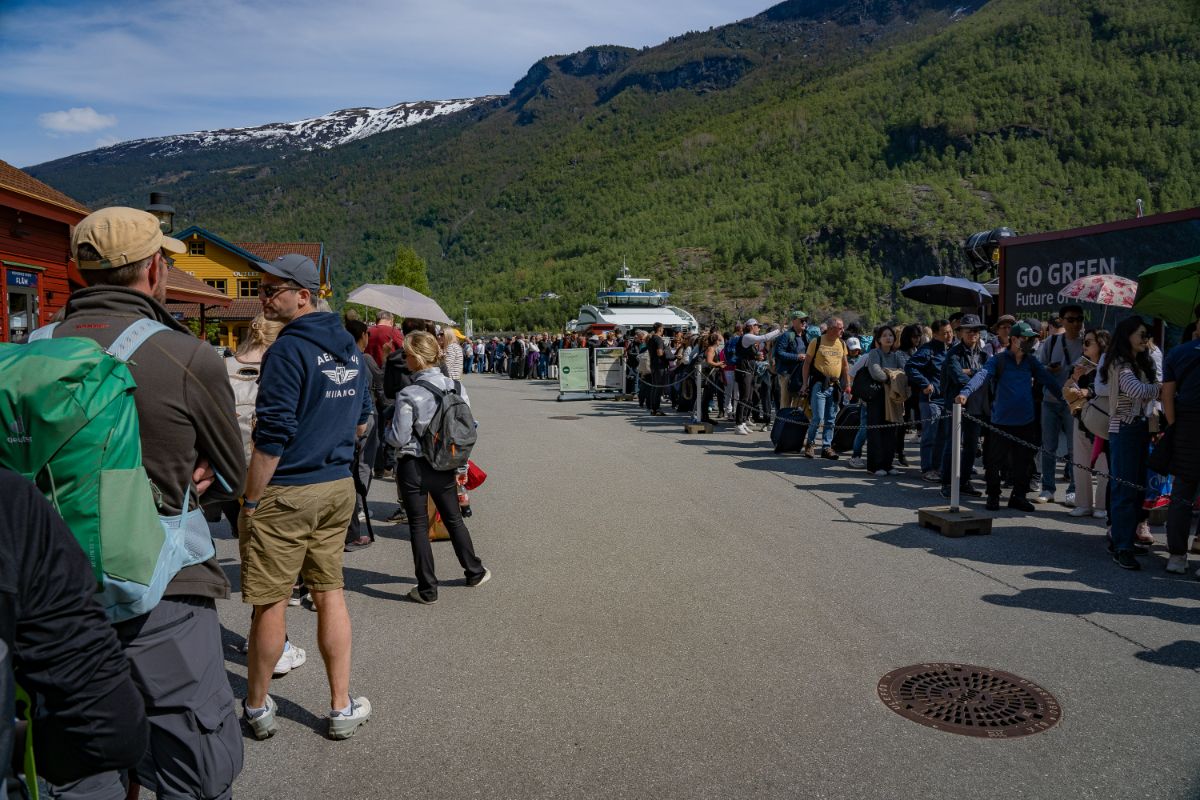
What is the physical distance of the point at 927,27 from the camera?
172m

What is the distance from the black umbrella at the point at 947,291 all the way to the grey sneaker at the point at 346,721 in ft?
39.9

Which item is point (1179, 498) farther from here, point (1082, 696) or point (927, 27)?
A: point (927, 27)

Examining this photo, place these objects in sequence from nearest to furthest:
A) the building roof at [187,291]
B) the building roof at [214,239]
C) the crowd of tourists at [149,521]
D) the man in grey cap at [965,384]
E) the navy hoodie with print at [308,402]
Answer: the crowd of tourists at [149,521] → the navy hoodie with print at [308,402] → the man in grey cap at [965,384] → the building roof at [187,291] → the building roof at [214,239]

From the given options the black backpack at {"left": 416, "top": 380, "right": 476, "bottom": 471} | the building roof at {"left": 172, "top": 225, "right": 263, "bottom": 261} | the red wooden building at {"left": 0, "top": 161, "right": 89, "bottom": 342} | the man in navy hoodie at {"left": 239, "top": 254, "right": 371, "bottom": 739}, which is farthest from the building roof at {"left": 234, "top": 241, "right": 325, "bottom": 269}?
the man in navy hoodie at {"left": 239, "top": 254, "right": 371, "bottom": 739}

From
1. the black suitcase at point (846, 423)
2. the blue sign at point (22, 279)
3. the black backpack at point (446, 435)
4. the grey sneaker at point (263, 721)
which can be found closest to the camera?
the grey sneaker at point (263, 721)

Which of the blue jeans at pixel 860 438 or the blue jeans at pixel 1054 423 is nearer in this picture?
the blue jeans at pixel 1054 423

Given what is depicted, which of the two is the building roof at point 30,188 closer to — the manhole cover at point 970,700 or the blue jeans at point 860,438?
the blue jeans at point 860,438

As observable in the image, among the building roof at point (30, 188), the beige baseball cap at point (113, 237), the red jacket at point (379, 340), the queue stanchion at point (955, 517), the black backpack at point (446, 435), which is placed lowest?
the queue stanchion at point (955, 517)

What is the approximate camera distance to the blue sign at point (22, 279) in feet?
51.9

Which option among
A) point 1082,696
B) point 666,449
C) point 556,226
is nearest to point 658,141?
point 556,226

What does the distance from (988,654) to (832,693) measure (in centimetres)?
115

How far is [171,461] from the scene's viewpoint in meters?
2.49

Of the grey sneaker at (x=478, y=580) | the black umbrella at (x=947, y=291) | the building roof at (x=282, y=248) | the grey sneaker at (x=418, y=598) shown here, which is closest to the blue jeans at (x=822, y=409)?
the black umbrella at (x=947, y=291)

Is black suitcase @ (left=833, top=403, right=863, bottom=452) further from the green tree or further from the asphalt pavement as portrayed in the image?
the green tree
